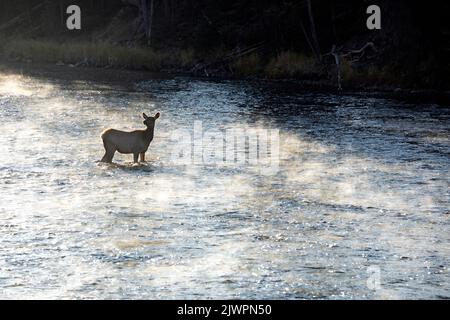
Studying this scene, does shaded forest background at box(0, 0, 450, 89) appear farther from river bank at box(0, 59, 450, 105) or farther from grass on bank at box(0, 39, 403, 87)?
river bank at box(0, 59, 450, 105)

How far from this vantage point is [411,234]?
17344mm

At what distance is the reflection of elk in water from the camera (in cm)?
2247

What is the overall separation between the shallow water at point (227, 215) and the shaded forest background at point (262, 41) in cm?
1431

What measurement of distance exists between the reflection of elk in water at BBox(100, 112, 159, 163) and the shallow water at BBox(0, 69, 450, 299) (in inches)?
16.5

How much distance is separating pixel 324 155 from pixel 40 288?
13716mm

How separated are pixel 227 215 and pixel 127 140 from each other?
4832 mm

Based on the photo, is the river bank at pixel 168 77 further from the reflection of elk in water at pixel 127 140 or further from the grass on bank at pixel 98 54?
the reflection of elk in water at pixel 127 140

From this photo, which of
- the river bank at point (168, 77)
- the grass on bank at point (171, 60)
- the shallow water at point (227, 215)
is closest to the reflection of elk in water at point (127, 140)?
the shallow water at point (227, 215)

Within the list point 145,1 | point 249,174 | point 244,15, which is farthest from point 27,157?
point 145,1

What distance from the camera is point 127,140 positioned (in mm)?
22719

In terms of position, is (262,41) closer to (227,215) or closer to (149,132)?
(149,132)

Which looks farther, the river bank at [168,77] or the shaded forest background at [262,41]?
the shaded forest background at [262,41]

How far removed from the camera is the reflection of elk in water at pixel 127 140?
22.5 m

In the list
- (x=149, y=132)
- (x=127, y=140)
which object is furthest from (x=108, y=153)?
(x=149, y=132)
